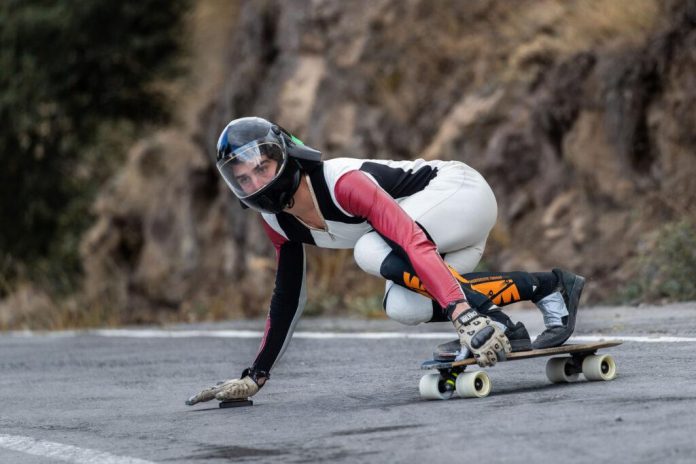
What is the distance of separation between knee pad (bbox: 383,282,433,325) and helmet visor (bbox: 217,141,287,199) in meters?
0.84

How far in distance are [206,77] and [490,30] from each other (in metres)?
9.93

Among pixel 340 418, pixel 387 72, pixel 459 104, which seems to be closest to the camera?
pixel 340 418

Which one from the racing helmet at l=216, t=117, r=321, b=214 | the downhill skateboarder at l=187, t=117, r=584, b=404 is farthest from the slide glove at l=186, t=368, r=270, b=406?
the racing helmet at l=216, t=117, r=321, b=214

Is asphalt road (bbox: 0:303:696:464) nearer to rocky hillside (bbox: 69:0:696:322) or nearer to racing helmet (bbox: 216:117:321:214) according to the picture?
racing helmet (bbox: 216:117:321:214)

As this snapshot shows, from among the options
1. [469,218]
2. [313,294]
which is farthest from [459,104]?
[469,218]

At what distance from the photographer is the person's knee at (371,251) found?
671cm

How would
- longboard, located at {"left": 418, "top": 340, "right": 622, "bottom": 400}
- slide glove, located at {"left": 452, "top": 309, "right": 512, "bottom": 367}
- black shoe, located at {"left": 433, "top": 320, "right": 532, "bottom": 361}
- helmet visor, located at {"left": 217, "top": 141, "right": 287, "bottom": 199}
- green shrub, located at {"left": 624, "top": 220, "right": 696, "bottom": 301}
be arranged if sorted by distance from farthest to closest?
green shrub, located at {"left": 624, "top": 220, "right": 696, "bottom": 301}
helmet visor, located at {"left": 217, "top": 141, "right": 287, "bottom": 199}
black shoe, located at {"left": 433, "top": 320, "right": 532, "bottom": 361}
longboard, located at {"left": 418, "top": 340, "right": 622, "bottom": 400}
slide glove, located at {"left": 452, "top": 309, "right": 512, "bottom": 367}

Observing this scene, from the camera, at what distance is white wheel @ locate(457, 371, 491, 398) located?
6.50 meters

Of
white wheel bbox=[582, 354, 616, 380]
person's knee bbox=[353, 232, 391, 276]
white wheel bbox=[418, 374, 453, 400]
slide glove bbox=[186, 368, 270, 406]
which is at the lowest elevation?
slide glove bbox=[186, 368, 270, 406]

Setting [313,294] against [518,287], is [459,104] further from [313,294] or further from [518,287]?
[518,287]

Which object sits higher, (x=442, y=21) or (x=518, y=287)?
(x=442, y=21)

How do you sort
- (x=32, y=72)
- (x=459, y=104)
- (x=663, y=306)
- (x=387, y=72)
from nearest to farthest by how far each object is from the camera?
1. (x=663, y=306)
2. (x=459, y=104)
3. (x=387, y=72)
4. (x=32, y=72)

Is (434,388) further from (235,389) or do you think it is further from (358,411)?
(235,389)

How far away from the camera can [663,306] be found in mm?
11922
